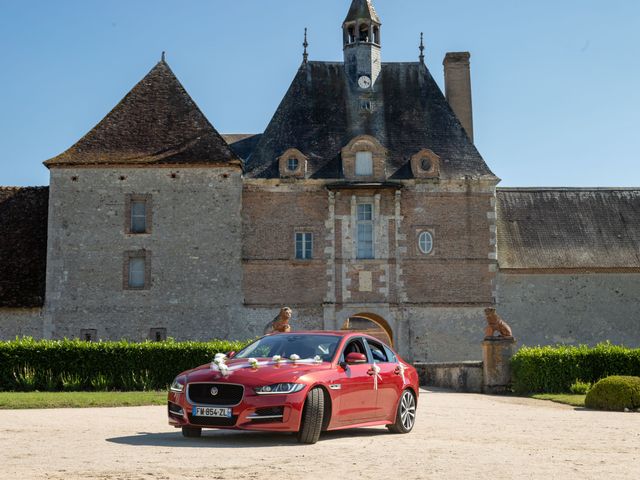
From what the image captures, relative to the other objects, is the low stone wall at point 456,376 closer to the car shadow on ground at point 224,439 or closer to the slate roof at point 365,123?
the slate roof at point 365,123

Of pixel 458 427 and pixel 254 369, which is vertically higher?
pixel 254 369

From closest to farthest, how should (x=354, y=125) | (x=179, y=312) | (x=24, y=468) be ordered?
(x=24, y=468) → (x=179, y=312) → (x=354, y=125)

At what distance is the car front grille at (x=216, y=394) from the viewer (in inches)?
405

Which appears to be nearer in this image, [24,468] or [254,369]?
[24,468]

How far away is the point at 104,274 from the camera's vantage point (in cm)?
3022

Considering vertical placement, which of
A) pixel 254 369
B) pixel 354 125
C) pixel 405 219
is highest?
pixel 354 125

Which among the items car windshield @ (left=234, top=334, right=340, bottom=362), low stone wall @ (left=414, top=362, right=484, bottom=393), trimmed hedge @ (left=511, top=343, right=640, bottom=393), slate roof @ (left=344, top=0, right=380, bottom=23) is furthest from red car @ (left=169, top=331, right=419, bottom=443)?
slate roof @ (left=344, top=0, right=380, bottom=23)

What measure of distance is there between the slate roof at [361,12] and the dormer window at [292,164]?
6.75 metres

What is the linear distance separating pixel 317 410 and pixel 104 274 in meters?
21.2

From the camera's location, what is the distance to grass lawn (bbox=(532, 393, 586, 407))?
739 inches

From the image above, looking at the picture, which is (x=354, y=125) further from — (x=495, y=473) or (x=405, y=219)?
(x=495, y=473)

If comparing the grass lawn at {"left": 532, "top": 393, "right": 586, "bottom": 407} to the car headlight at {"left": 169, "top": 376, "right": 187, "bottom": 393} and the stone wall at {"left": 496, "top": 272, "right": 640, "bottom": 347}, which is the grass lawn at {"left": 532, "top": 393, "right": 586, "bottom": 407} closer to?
the car headlight at {"left": 169, "top": 376, "right": 187, "bottom": 393}

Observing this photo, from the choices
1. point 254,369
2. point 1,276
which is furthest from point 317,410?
point 1,276

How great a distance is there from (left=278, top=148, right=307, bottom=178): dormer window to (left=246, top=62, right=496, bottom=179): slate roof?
0.37 m
